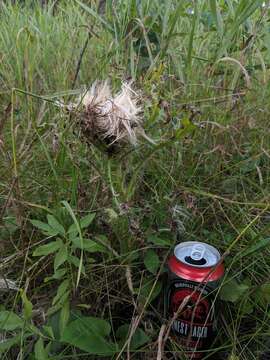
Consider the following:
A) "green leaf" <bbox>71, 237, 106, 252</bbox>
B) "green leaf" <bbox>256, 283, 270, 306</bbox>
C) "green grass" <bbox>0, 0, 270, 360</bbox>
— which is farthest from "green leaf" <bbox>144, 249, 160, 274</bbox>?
"green leaf" <bbox>256, 283, 270, 306</bbox>

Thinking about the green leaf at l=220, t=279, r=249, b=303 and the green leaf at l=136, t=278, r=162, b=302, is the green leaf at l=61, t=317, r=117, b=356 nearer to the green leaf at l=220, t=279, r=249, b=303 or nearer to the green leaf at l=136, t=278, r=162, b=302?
the green leaf at l=136, t=278, r=162, b=302

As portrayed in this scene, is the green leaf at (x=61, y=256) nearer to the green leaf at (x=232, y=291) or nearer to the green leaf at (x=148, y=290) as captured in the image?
the green leaf at (x=148, y=290)

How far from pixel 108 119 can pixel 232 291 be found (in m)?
0.43

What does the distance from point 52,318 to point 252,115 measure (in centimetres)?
78

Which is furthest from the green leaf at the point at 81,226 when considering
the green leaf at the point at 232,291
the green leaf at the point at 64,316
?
the green leaf at the point at 232,291

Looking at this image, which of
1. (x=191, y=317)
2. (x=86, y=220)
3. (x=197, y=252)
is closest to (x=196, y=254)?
(x=197, y=252)

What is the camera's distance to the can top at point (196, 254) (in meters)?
0.95

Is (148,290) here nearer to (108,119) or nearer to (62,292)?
(62,292)

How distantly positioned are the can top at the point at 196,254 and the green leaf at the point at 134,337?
0.16 metres

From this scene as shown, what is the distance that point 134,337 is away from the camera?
937mm

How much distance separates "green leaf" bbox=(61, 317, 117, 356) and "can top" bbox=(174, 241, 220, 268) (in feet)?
0.64

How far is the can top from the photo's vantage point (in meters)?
0.95

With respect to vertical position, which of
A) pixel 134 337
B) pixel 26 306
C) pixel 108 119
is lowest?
pixel 134 337

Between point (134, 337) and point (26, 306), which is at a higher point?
point (26, 306)
